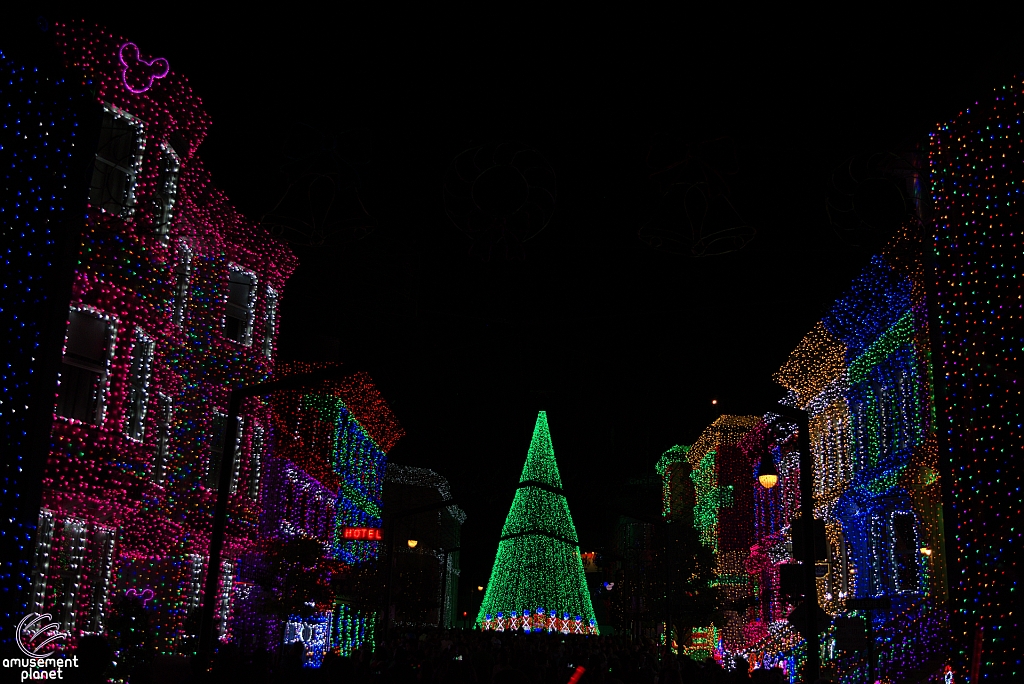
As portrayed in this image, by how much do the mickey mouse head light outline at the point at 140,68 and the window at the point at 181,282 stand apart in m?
4.74

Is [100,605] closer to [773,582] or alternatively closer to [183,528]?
[183,528]

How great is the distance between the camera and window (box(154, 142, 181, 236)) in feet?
82.7

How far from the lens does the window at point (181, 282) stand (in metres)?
27.4

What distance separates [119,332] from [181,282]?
445cm

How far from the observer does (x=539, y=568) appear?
2185 inches

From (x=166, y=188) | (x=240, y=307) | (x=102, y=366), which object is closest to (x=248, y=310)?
(x=240, y=307)

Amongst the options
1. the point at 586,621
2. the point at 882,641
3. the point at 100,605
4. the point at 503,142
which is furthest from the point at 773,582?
the point at 503,142

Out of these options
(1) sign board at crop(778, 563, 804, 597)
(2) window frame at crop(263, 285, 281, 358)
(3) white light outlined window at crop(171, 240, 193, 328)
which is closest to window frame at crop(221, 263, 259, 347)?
(2) window frame at crop(263, 285, 281, 358)

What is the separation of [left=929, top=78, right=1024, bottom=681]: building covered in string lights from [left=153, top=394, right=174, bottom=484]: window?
65.0 feet

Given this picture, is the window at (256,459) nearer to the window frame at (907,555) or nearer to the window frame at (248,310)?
the window frame at (248,310)

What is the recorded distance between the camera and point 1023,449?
13.5 meters

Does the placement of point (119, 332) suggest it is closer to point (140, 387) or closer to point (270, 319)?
point (140, 387)

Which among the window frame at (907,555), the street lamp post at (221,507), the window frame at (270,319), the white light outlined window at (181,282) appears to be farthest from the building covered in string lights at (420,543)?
the street lamp post at (221,507)

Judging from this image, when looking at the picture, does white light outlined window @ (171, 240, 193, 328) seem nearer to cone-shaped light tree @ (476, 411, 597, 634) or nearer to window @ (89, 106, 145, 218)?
window @ (89, 106, 145, 218)
